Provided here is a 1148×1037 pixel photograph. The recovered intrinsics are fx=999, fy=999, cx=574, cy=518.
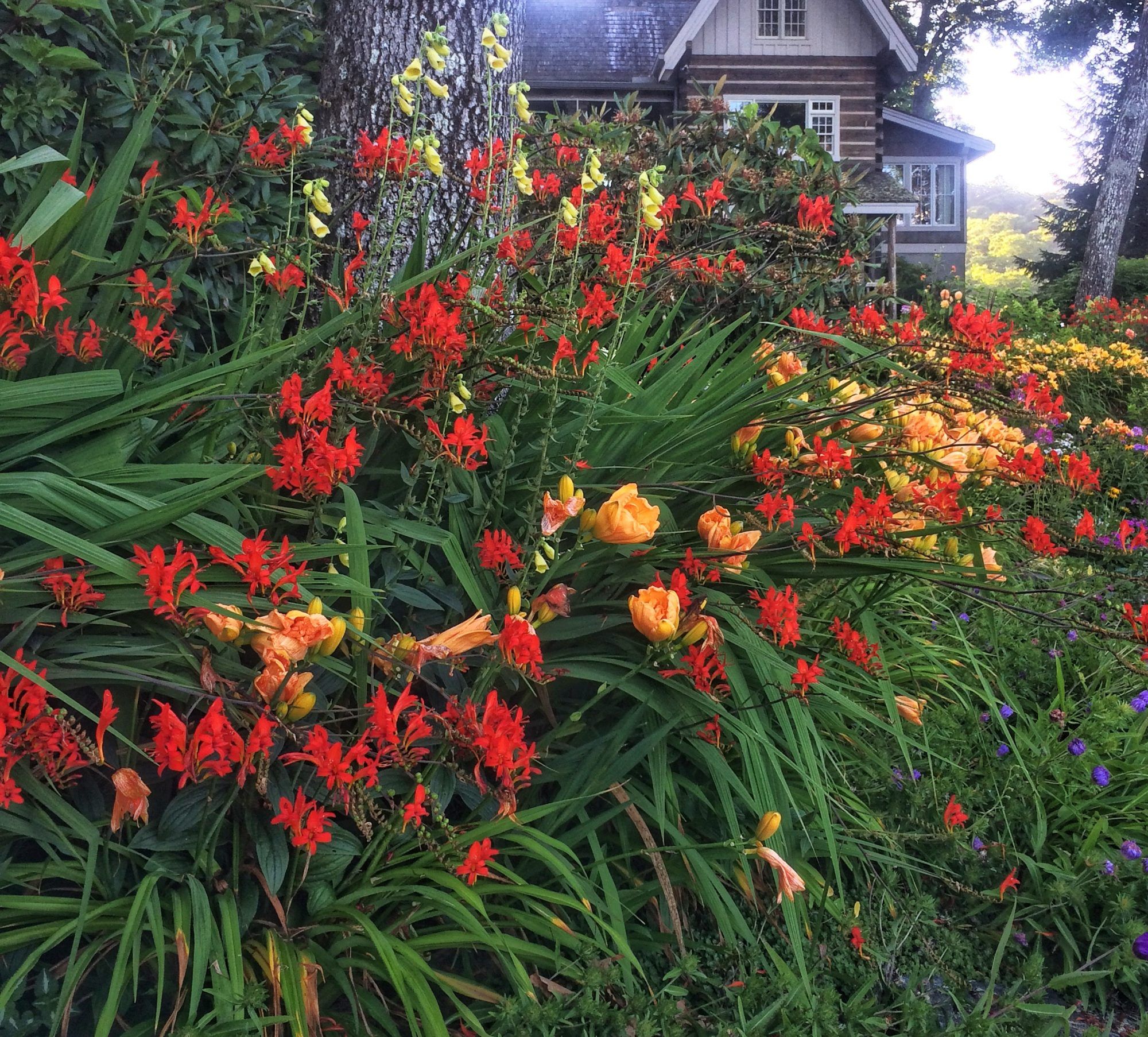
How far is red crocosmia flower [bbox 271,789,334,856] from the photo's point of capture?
1.32 metres

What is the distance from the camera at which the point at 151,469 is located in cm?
171

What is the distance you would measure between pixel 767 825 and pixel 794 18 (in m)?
19.3

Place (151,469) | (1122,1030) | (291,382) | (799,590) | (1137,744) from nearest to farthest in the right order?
(291,382)
(151,469)
(1122,1030)
(799,590)
(1137,744)

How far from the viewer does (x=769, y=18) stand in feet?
58.9

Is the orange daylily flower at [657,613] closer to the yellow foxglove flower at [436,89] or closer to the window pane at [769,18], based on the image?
the yellow foxglove flower at [436,89]

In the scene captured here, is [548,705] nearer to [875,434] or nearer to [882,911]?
[882,911]

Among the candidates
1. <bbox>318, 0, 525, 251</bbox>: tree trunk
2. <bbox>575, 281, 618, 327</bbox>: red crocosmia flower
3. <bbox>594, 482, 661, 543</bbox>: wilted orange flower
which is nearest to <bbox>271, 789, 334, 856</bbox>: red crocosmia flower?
<bbox>594, 482, 661, 543</bbox>: wilted orange flower

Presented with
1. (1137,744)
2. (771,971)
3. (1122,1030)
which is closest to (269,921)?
(771,971)

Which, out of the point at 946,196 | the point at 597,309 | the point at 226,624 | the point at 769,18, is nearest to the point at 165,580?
the point at 226,624

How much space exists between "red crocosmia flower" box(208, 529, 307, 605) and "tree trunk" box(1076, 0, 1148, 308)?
15701 mm

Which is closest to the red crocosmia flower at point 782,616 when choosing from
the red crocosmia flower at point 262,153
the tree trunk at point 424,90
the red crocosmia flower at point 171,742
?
the red crocosmia flower at point 171,742

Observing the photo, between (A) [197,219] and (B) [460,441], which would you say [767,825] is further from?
(A) [197,219]

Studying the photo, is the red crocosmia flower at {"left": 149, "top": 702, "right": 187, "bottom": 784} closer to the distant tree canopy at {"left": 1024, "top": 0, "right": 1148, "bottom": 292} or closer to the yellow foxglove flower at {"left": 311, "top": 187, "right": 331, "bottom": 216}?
the yellow foxglove flower at {"left": 311, "top": 187, "right": 331, "bottom": 216}

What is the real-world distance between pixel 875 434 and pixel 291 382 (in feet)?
4.63
